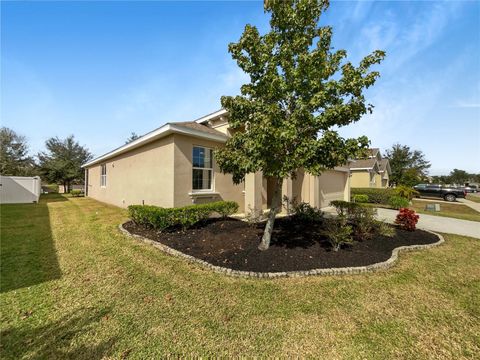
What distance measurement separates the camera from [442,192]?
77.9ft

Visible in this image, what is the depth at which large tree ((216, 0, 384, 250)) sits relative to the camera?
4.43 metres

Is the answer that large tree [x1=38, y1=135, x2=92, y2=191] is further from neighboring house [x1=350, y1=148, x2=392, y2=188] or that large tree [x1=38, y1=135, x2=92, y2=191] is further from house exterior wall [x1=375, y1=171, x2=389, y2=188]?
house exterior wall [x1=375, y1=171, x2=389, y2=188]

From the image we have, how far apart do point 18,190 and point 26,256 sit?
50.1 ft

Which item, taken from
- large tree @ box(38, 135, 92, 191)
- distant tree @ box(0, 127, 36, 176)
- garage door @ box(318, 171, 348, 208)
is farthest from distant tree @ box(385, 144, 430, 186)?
distant tree @ box(0, 127, 36, 176)

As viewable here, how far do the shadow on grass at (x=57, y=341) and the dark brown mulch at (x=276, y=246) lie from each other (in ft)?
8.32

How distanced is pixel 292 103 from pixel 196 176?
5.48 metres

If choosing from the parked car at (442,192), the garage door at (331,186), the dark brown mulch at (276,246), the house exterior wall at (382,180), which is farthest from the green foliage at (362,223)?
the house exterior wall at (382,180)

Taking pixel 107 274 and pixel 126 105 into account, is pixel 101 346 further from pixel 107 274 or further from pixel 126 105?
pixel 126 105

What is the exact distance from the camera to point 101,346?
252cm

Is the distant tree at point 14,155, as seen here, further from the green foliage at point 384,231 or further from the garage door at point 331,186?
the green foliage at point 384,231

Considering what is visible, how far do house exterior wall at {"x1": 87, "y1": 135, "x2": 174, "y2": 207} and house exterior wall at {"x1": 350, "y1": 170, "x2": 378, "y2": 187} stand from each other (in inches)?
984

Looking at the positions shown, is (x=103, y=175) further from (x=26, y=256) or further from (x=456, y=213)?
(x=456, y=213)

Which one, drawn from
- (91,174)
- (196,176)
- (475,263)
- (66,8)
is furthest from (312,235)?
(91,174)

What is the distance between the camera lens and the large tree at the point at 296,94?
4.43 meters
